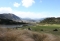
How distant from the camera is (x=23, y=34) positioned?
5.01 metres

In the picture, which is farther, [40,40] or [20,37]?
[40,40]

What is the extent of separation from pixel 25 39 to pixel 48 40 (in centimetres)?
66

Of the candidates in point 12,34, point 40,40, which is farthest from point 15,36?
point 40,40

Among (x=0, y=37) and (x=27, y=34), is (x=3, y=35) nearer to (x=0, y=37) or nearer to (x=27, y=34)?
(x=0, y=37)

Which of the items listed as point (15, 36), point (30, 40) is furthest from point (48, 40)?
point (15, 36)

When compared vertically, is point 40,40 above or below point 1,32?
below

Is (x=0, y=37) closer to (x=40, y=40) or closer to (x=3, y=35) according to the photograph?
(x=3, y=35)

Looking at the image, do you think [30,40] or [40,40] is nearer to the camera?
[30,40]

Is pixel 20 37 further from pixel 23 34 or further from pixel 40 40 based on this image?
pixel 40 40

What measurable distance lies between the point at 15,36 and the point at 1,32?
0.40m

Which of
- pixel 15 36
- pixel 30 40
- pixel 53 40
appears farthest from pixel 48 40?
pixel 15 36

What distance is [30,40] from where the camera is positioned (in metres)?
4.80

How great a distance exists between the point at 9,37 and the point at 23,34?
42cm

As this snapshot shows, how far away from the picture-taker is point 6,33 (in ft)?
16.2
